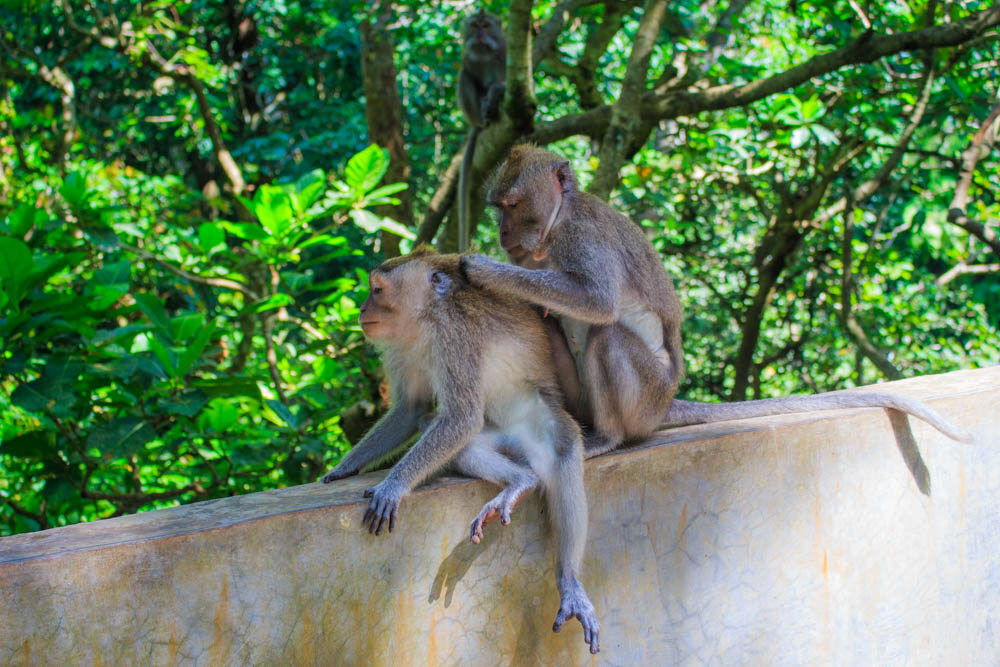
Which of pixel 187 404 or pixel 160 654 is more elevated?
pixel 187 404

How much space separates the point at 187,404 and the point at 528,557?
4.09 feet

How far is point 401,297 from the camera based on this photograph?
245 cm

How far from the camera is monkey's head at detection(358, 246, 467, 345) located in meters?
2.44

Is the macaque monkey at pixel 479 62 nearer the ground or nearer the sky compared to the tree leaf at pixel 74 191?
nearer the sky

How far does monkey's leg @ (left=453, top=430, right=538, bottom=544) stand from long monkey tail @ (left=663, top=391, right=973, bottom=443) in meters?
0.75

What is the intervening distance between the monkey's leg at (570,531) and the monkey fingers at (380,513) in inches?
17.6

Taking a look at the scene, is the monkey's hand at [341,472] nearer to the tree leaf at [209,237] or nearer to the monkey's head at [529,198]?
the monkey's head at [529,198]

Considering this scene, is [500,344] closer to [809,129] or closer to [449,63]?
[809,129]

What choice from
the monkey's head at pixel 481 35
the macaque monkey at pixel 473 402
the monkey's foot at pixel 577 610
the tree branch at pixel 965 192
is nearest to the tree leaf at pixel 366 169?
the macaque monkey at pixel 473 402

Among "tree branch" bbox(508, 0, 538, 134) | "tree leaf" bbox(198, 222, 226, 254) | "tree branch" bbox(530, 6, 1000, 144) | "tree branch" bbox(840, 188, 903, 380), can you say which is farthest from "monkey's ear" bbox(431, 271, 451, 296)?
"tree branch" bbox(840, 188, 903, 380)

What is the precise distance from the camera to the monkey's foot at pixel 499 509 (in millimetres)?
2145

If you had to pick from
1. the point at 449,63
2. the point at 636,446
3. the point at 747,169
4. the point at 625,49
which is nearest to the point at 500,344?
the point at 636,446

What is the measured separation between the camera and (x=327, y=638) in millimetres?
1986

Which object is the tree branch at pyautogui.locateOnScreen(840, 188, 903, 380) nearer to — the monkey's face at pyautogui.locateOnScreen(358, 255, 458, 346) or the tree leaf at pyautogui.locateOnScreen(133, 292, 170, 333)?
the monkey's face at pyautogui.locateOnScreen(358, 255, 458, 346)
